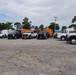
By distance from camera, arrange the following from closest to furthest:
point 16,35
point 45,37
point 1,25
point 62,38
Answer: point 62,38 < point 45,37 < point 16,35 < point 1,25

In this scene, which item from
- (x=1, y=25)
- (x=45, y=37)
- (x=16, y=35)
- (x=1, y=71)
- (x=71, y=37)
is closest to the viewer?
(x=1, y=71)

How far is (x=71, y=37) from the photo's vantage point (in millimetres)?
23469

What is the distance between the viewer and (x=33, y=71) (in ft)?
26.2

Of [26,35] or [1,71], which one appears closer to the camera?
[1,71]

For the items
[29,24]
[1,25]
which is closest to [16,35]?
[1,25]

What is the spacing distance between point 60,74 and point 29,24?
84.4 m

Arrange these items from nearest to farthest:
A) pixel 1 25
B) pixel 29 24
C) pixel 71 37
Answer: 1. pixel 71 37
2. pixel 1 25
3. pixel 29 24

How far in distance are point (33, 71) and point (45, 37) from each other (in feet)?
97.6

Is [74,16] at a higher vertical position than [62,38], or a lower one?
higher

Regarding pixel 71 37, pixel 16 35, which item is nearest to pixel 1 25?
pixel 16 35

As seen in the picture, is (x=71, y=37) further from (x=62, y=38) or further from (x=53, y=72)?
(x=53, y=72)

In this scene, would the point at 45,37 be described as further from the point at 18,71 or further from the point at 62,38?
the point at 18,71

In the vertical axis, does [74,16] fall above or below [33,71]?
above

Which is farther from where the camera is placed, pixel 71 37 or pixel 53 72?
pixel 71 37
